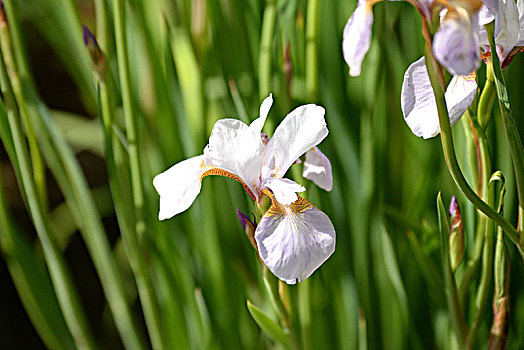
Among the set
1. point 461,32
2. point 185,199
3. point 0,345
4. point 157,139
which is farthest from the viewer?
point 0,345

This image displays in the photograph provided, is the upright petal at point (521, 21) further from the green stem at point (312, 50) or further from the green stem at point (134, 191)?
the green stem at point (134, 191)

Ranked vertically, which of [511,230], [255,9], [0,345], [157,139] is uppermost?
[255,9]

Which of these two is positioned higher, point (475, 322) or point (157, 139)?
point (157, 139)

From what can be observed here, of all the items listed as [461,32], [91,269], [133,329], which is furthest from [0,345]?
[461,32]

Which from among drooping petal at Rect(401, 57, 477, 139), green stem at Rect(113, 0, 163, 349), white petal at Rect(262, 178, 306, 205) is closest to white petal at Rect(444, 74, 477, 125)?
drooping petal at Rect(401, 57, 477, 139)

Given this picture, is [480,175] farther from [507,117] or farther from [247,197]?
[247,197]

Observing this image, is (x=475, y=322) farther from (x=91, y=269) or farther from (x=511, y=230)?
(x=91, y=269)

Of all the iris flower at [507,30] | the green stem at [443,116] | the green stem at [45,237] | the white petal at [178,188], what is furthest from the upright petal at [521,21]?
the green stem at [45,237]
